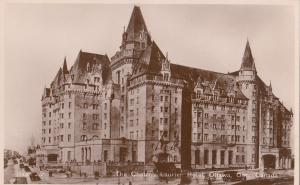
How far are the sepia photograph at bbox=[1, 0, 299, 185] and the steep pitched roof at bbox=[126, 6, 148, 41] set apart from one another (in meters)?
0.02

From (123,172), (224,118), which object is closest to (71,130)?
(123,172)

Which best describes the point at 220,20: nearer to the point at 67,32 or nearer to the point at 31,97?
the point at 67,32

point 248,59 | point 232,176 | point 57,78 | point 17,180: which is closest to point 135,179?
point 232,176

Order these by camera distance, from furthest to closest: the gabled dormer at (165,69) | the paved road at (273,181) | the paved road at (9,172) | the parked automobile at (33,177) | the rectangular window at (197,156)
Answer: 1. the rectangular window at (197,156)
2. the gabled dormer at (165,69)
3. the paved road at (273,181)
4. the parked automobile at (33,177)
5. the paved road at (9,172)

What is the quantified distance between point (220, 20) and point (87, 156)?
6.13ft

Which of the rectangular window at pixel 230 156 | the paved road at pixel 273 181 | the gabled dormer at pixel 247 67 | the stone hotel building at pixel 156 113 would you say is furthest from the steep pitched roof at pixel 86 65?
the paved road at pixel 273 181

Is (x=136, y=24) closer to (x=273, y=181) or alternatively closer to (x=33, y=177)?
(x=33, y=177)

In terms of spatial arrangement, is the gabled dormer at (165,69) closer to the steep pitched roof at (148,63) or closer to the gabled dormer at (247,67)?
the steep pitched roof at (148,63)

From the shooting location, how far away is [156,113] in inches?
221

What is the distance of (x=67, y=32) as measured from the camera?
5262 millimetres

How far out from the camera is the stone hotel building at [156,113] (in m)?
5.39

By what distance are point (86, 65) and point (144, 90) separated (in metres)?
0.68

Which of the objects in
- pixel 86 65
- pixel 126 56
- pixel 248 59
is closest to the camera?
pixel 86 65

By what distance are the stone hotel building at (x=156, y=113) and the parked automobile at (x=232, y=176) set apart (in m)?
0.14
